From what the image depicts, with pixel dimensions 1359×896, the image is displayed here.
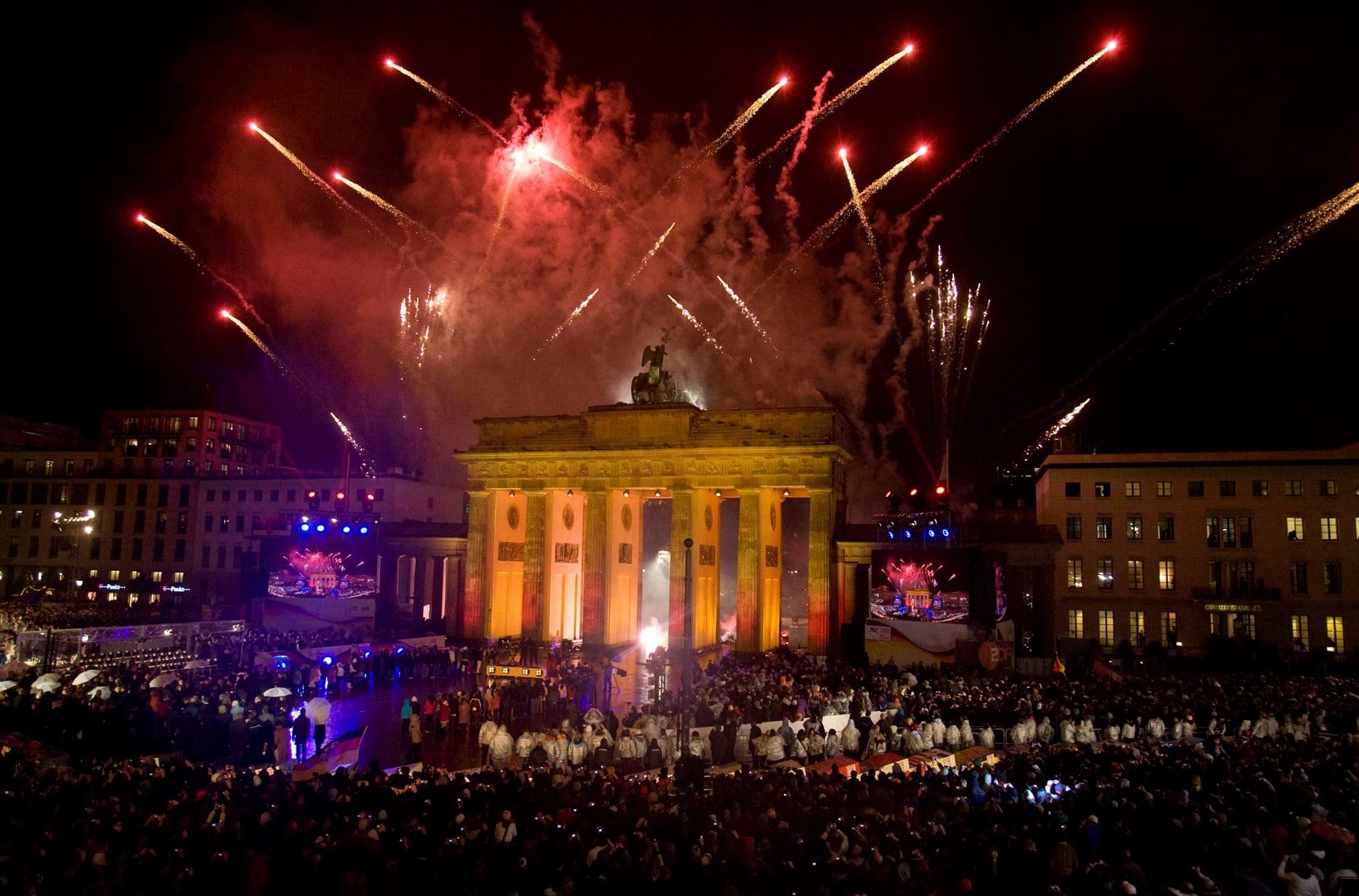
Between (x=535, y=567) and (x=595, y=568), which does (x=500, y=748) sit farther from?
(x=535, y=567)

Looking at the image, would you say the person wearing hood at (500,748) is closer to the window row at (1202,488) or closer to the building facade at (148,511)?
the window row at (1202,488)

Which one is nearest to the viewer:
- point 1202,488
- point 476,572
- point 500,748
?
point 500,748

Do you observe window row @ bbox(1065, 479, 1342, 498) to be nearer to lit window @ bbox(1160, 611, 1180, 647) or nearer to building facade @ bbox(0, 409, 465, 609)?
lit window @ bbox(1160, 611, 1180, 647)

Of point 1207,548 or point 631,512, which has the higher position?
point 631,512

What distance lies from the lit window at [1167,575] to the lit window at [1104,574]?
219cm

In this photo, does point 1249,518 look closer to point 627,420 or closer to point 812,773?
point 627,420

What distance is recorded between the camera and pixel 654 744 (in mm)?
19844

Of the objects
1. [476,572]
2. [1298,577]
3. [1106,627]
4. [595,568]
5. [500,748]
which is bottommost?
[500,748]

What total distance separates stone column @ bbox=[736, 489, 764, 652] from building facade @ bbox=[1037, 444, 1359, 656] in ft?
51.5

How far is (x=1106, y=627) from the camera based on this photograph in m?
42.8

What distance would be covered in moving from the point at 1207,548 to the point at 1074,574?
609 cm

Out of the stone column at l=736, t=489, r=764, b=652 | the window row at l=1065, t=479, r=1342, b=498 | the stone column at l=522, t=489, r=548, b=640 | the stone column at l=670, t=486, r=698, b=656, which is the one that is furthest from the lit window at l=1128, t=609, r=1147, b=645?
the stone column at l=522, t=489, r=548, b=640

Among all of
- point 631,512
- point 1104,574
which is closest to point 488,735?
point 631,512

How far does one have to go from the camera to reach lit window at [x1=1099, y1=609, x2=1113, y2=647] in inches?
1683
